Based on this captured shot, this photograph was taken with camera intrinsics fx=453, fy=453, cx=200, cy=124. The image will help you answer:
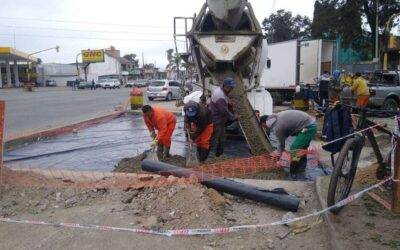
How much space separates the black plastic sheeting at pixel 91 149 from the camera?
9.03m

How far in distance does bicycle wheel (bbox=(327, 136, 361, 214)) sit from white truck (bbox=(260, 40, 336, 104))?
16962 millimetres

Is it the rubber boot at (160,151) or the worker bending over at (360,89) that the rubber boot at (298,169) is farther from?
the worker bending over at (360,89)

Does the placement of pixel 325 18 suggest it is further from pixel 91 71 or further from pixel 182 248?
pixel 91 71

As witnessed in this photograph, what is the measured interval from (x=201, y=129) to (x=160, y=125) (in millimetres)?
738

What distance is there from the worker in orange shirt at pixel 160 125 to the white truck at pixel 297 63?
14.2 meters

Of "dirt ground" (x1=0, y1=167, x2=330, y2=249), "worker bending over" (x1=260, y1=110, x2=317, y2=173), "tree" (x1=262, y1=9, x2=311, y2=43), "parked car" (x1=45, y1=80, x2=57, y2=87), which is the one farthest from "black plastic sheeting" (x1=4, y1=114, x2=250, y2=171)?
"parked car" (x1=45, y1=80, x2=57, y2=87)

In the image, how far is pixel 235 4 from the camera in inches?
405

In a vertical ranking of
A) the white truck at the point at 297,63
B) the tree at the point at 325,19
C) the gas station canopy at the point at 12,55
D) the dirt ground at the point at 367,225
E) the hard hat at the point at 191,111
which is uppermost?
the tree at the point at 325,19

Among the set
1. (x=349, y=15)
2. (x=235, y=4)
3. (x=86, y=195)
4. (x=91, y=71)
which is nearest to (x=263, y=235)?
(x=86, y=195)

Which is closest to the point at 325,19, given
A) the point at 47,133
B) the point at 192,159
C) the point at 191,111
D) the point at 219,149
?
the point at 47,133

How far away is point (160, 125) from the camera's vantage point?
8062 millimetres

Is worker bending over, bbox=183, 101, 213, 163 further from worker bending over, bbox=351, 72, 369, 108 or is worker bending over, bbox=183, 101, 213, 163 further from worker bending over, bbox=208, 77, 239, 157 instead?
worker bending over, bbox=351, 72, 369, 108

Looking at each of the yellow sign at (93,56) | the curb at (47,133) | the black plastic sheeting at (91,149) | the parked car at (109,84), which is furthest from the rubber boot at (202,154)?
the yellow sign at (93,56)

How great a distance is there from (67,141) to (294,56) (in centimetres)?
1351
